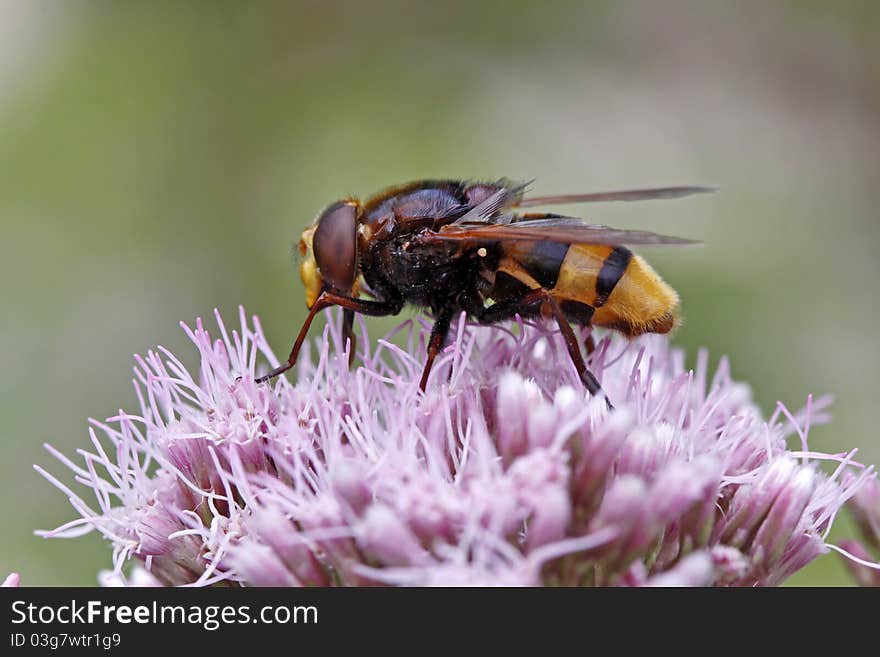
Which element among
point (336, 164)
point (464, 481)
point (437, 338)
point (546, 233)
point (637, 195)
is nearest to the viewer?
point (464, 481)

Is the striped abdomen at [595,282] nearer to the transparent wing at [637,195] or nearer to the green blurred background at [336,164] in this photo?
the transparent wing at [637,195]

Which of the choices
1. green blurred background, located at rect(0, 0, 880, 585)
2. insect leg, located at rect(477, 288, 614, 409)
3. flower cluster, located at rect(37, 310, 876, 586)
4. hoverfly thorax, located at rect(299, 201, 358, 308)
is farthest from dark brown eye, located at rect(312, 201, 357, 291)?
green blurred background, located at rect(0, 0, 880, 585)

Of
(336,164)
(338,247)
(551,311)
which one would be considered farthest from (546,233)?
(336,164)

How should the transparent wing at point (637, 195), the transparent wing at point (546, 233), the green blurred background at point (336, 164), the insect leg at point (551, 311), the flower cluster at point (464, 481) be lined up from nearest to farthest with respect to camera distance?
the flower cluster at point (464, 481), the transparent wing at point (546, 233), the insect leg at point (551, 311), the transparent wing at point (637, 195), the green blurred background at point (336, 164)

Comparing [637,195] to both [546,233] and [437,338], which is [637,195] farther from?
[437,338]

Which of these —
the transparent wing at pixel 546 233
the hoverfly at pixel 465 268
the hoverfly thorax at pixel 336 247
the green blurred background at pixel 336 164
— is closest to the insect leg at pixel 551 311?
the hoverfly at pixel 465 268

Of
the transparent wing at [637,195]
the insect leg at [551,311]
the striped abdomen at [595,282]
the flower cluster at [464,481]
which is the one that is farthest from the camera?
the transparent wing at [637,195]
